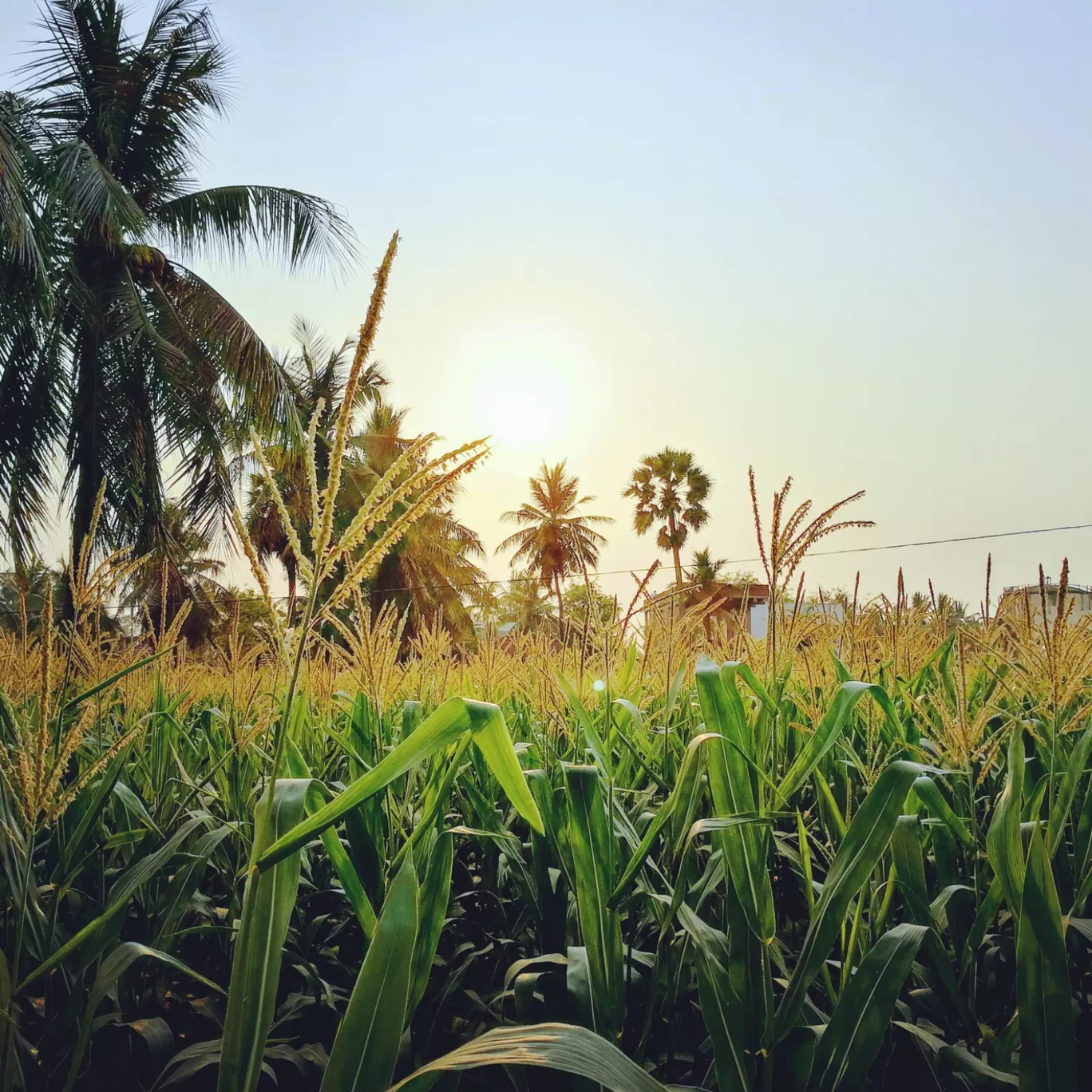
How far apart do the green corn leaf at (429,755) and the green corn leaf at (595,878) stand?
0.74 ft

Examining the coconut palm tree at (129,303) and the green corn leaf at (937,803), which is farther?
the coconut palm tree at (129,303)

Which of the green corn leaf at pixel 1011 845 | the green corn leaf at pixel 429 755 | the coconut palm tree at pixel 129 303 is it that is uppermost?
the coconut palm tree at pixel 129 303

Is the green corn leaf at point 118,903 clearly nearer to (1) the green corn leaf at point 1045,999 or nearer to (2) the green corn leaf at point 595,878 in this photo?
(2) the green corn leaf at point 595,878

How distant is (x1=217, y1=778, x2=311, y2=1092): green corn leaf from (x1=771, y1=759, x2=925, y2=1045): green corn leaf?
1.86 ft

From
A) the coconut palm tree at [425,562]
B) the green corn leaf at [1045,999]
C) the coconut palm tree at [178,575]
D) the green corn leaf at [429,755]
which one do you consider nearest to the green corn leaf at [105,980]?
the green corn leaf at [429,755]

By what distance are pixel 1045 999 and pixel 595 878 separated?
518 mm

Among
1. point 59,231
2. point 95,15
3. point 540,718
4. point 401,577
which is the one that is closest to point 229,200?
point 59,231

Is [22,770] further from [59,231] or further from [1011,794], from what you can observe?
[59,231]

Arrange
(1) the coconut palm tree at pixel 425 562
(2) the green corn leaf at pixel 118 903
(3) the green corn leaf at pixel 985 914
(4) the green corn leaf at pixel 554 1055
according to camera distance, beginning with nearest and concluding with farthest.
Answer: (4) the green corn leaf at pixel 554 1055, (2) the green corn leaf at pixel 118 903, (3) the green corn leaf at pixel 985 914, (1) the coconut palm tree at pixel 425 562

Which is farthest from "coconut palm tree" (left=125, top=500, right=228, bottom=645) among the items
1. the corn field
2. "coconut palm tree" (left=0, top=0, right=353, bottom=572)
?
the corn field

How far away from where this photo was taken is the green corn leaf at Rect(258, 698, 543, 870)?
0.62 m

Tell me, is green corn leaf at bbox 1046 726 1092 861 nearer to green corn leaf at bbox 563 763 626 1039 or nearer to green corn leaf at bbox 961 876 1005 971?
green corn leaf at bbox 961 876 1005 971

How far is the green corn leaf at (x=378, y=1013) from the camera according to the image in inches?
27.2

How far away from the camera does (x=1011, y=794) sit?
0.98 m
